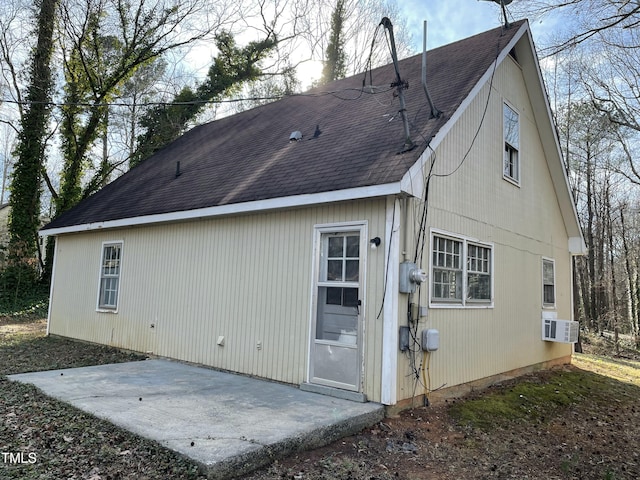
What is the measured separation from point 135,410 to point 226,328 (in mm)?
2600

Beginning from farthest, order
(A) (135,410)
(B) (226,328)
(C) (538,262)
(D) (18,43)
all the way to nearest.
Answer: (D) (18,43) → (C) (538,262) → (B) (226,328) → (A) (135,410)

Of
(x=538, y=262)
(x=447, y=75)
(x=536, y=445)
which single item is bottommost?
(x=536, y=445)

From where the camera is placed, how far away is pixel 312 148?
24.8ft

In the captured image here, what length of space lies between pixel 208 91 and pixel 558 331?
1568 centimetres

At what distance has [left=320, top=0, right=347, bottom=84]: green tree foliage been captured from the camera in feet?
72.5

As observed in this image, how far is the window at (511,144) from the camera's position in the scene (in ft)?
28.3

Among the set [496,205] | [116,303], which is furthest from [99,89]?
[496,205]

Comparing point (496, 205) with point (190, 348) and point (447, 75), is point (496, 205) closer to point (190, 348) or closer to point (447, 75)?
point (447, 75)

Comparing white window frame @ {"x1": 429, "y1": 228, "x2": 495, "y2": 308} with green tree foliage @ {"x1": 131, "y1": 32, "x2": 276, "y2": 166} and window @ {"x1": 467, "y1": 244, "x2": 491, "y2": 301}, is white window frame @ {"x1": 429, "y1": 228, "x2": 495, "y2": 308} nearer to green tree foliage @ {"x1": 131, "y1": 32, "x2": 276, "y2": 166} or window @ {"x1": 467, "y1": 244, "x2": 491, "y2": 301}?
window @ {"x1": 467, "y1": 244, "x2": 491, "y2": 301}

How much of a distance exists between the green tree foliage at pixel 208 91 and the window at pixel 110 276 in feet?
28.4

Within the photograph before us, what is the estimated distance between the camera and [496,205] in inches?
316

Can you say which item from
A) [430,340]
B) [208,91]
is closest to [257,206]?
[430,340]

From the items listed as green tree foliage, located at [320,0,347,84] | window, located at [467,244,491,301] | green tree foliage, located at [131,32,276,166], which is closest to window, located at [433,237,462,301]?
→ window, located at [467,244,491,301]

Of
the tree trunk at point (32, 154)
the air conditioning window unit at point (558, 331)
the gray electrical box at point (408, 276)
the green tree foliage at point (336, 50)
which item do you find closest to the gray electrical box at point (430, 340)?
the gray electrical box at point (408, 276)
